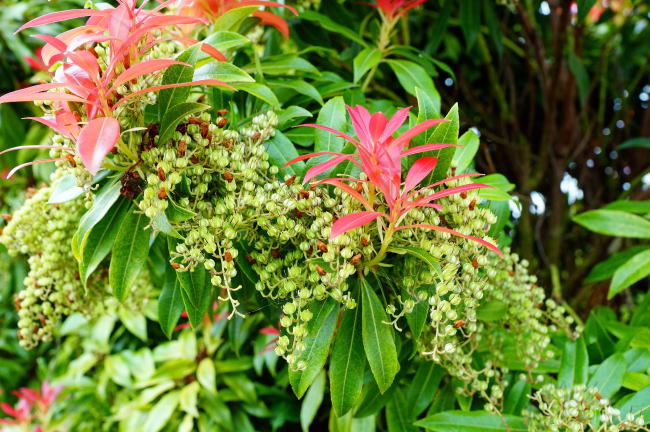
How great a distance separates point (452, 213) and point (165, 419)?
1.08 metres

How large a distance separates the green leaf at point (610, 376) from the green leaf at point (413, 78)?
0.56 metres

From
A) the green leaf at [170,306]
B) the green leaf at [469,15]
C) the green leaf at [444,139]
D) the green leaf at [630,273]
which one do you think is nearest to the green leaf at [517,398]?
the green leaf at [630,273]

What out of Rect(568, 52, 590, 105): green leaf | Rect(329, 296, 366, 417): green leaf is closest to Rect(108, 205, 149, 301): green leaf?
Rect(329, 296, 366, 417): green leaf

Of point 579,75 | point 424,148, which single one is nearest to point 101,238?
point 424,148

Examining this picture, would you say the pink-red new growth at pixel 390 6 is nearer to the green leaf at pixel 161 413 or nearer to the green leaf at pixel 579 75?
the green leaf at pixel 579 75

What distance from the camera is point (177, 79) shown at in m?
0.76

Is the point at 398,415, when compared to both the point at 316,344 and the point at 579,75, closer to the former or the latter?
the point at 316,344

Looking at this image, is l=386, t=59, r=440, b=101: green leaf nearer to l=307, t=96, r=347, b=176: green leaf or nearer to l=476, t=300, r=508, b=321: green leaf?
l=307, t=96, r=347, b=176: green leaf

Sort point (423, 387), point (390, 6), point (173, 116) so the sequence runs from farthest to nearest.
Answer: point (390, 6) < point (423, 387) < point (173, 116)

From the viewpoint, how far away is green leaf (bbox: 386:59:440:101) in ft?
3.54

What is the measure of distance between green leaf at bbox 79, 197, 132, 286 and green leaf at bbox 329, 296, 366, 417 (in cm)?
36

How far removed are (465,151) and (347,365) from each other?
1.30ft

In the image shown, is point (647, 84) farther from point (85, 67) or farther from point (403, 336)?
point (85, 67)

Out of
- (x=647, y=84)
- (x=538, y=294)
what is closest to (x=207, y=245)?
(x=538, y=294)
